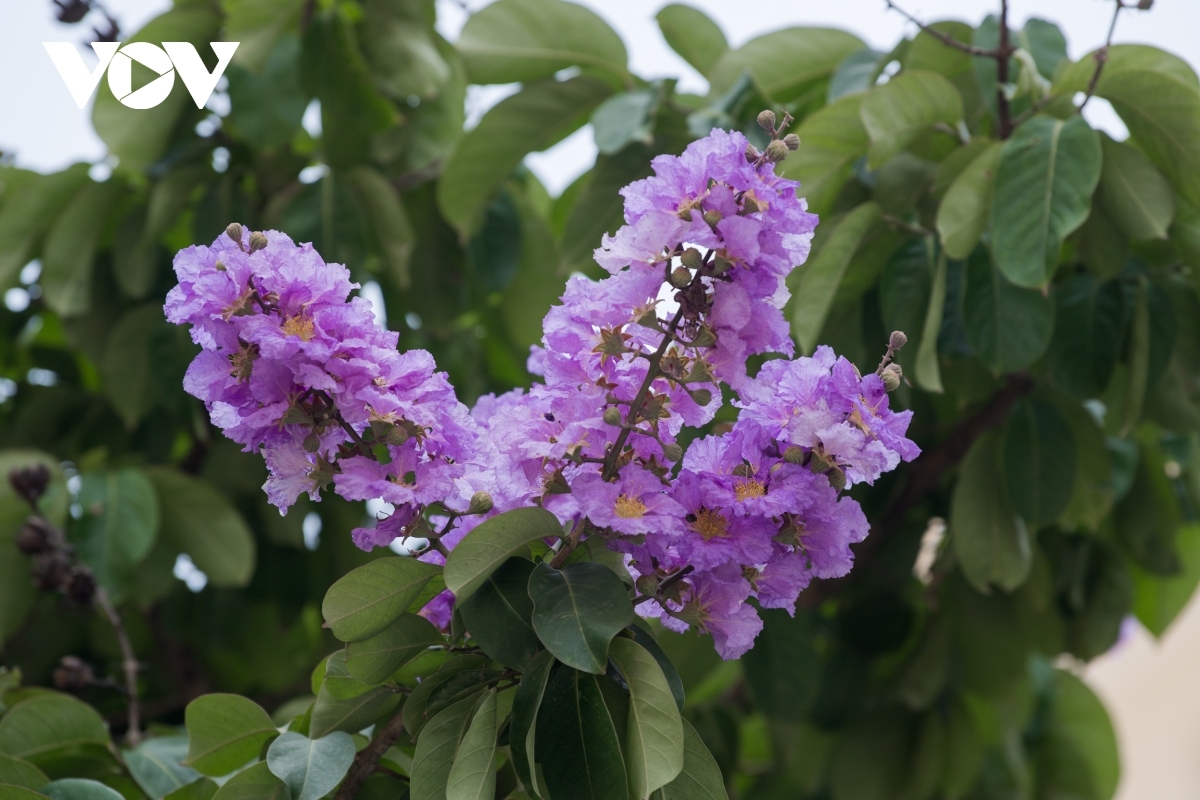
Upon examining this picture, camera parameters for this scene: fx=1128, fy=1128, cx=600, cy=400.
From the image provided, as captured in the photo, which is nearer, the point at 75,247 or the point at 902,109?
the point at 902,109

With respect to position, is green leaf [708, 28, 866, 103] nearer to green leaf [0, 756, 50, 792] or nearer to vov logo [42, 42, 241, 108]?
vov logo [42, 42, 241, 108]

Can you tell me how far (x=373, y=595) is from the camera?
596 millimetres

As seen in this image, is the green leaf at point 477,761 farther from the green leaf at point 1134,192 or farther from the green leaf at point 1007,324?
the green leaf at point 1134,192

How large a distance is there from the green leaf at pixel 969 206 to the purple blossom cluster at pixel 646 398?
0.47 metres

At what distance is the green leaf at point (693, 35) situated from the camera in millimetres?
1402

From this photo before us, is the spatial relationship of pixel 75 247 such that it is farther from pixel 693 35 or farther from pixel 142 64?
pixel 693 35

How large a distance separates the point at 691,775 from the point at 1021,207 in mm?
613

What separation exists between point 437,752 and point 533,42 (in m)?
0.98

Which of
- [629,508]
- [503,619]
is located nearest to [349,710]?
[503,619]

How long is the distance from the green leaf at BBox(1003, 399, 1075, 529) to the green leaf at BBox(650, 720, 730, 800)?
2.33ft

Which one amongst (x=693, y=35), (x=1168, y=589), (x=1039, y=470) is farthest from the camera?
(x=1168, y=589)

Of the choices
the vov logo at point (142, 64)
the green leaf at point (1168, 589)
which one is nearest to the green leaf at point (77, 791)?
the vov logo at point (142, 64)

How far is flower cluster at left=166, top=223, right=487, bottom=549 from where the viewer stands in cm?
55

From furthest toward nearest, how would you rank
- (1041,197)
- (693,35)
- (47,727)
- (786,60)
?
(693,35), (786,60), (1041,197), (47,727)
